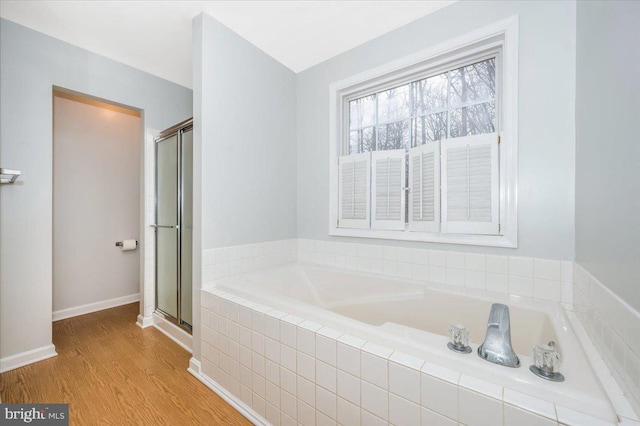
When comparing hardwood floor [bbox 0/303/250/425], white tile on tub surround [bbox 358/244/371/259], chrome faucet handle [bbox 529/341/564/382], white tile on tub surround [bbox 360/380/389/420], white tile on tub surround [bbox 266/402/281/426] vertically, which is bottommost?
hardwood floor [bbox 0/303/250/425]

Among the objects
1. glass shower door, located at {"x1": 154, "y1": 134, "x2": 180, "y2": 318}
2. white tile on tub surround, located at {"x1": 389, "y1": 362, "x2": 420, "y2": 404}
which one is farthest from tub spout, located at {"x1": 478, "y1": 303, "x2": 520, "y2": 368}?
glass shower door, located at {"x1": 154, "y1": 134, "x2": 180, "y2": 318}

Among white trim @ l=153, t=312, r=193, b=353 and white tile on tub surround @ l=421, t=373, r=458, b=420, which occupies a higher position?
white tile on tub surround @ l=421, t=373, r=458, b=420

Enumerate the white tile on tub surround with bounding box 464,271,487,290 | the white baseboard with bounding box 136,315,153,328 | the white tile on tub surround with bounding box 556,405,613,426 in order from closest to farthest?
the white tile on tub surround with bounding box 556,405,613,426, the white tile on tub surround with bounding box 464,271,487,290, the white baseboard with bounding box 136,315,153,328

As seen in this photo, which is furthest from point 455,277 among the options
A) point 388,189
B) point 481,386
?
point 481,386

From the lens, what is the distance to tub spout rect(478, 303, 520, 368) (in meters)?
0.85

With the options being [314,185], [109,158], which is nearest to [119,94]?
[109,158]

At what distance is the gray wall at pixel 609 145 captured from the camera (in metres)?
0.79

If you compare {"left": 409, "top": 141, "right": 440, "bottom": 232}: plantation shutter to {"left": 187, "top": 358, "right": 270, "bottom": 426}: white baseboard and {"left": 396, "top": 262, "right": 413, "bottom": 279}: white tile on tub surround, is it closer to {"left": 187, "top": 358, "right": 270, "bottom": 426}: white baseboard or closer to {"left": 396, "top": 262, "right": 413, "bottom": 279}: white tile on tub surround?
{"left": 396, "top": 262, "right": 413, "bottom": 279}: white tile on tub surround

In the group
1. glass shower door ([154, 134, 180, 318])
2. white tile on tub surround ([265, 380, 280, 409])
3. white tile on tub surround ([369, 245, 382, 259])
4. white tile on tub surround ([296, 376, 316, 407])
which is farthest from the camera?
glass shower door ([154, 134, 180, 318])

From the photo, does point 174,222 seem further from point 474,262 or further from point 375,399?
point 474,262

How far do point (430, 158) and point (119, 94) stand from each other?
275cm

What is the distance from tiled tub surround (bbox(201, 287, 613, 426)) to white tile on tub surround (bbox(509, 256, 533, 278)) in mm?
973

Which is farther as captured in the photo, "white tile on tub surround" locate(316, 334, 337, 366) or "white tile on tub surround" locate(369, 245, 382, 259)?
"white tile on tub surround" locate(369, 245, 382, 259)

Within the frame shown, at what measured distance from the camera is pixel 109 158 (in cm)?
305
